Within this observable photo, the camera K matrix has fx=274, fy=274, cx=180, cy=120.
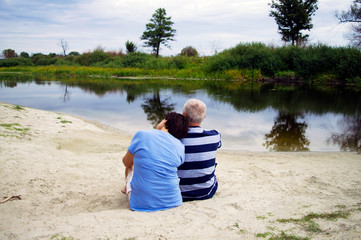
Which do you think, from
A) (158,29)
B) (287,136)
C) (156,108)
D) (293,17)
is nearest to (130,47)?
(158,29)

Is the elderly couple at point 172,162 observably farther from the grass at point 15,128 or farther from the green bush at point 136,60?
the green bush at point 136,60

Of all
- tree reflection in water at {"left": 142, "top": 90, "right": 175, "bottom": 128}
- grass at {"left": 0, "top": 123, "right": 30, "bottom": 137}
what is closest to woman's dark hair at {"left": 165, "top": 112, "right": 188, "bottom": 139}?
grass at {"left": 0, "top": 123, "right": 30, "bottom": 137}

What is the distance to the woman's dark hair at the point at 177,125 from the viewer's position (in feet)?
8.61

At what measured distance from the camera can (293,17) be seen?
3238 centimetres

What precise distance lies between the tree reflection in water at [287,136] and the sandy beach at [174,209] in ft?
2.36

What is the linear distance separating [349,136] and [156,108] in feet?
23.6

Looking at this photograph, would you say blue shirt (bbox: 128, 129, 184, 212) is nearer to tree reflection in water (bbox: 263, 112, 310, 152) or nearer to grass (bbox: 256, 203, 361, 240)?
grass (bbox: 256, 203, 361, 240)

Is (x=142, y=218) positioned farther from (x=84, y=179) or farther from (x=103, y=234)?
(x=84, y=179)

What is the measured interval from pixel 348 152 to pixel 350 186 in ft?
9.41

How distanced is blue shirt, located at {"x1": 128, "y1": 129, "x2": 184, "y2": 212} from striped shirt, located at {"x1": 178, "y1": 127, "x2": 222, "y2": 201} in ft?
0.55

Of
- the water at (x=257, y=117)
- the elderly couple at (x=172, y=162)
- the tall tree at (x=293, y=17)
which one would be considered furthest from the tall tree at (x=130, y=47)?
the elderly couple at (x=172, y=162)

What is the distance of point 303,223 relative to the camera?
233cm

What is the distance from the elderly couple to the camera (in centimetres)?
248

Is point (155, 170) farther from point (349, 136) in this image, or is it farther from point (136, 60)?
point (136, 60)
